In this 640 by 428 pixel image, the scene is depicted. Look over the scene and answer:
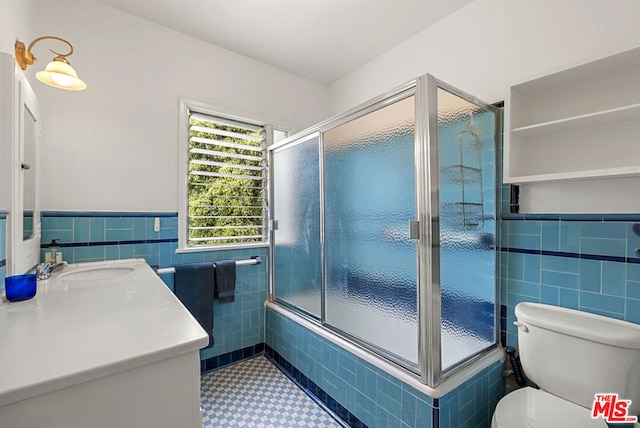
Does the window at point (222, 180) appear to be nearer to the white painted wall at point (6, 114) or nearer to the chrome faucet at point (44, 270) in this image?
the chrome faucet at point (44, 270)

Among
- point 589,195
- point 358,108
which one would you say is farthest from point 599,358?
point 358,108

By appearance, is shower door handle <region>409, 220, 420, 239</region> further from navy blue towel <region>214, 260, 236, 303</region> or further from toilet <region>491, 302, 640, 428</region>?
navy blue towel <region>214, 260, 236, 303</region>

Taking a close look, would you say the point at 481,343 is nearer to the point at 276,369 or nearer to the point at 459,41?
the point at 276,369

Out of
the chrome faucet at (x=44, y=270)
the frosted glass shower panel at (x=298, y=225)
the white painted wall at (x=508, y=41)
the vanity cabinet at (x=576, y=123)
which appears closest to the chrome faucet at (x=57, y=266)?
the chrome faucet at (x=44, y=270)

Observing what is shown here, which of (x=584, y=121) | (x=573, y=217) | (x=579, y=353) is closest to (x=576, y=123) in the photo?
(x=584, y=121)

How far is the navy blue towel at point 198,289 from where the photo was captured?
80.7 inches

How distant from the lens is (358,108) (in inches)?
64.4

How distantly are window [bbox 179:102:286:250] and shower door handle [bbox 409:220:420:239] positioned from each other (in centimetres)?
152

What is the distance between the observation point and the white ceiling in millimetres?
1848

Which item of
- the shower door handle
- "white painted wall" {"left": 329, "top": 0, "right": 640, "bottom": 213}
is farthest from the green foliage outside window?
the shower door handle

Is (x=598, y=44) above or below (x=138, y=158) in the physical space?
Answer: above

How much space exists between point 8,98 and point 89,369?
3.86ft

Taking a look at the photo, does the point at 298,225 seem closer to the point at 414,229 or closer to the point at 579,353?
the point at 414,229

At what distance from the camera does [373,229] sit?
1.58 meters
